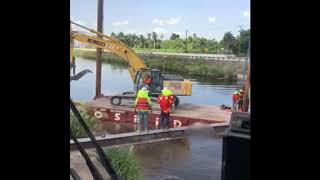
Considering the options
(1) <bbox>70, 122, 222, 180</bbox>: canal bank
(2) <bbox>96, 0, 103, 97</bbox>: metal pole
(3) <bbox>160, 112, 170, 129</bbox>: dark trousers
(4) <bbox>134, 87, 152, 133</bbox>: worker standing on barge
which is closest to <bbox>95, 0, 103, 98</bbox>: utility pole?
(2) <bbox>96, 0, 103, 97</bbox>: metal pole

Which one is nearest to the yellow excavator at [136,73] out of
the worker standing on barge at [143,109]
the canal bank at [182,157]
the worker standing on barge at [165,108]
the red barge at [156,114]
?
the red barge at [156,114]

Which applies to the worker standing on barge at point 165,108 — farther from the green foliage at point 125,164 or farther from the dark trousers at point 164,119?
the green foliage at point 125,164

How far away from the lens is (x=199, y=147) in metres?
5.66

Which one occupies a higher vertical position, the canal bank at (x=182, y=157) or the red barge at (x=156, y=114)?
the red barge at (x=156, y=114)

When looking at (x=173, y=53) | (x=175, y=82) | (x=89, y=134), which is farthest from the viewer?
(x=173, y=53)

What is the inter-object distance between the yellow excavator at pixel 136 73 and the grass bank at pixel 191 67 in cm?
19

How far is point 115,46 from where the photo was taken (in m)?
7.63

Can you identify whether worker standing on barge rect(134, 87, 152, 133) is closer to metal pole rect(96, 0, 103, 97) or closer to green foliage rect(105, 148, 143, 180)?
metal pole rect(96, 0, 103, 97)

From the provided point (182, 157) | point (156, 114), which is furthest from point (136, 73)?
point (182, 157)

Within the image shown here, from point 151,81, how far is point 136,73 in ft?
1.27

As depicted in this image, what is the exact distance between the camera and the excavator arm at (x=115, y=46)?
23.3 feet
